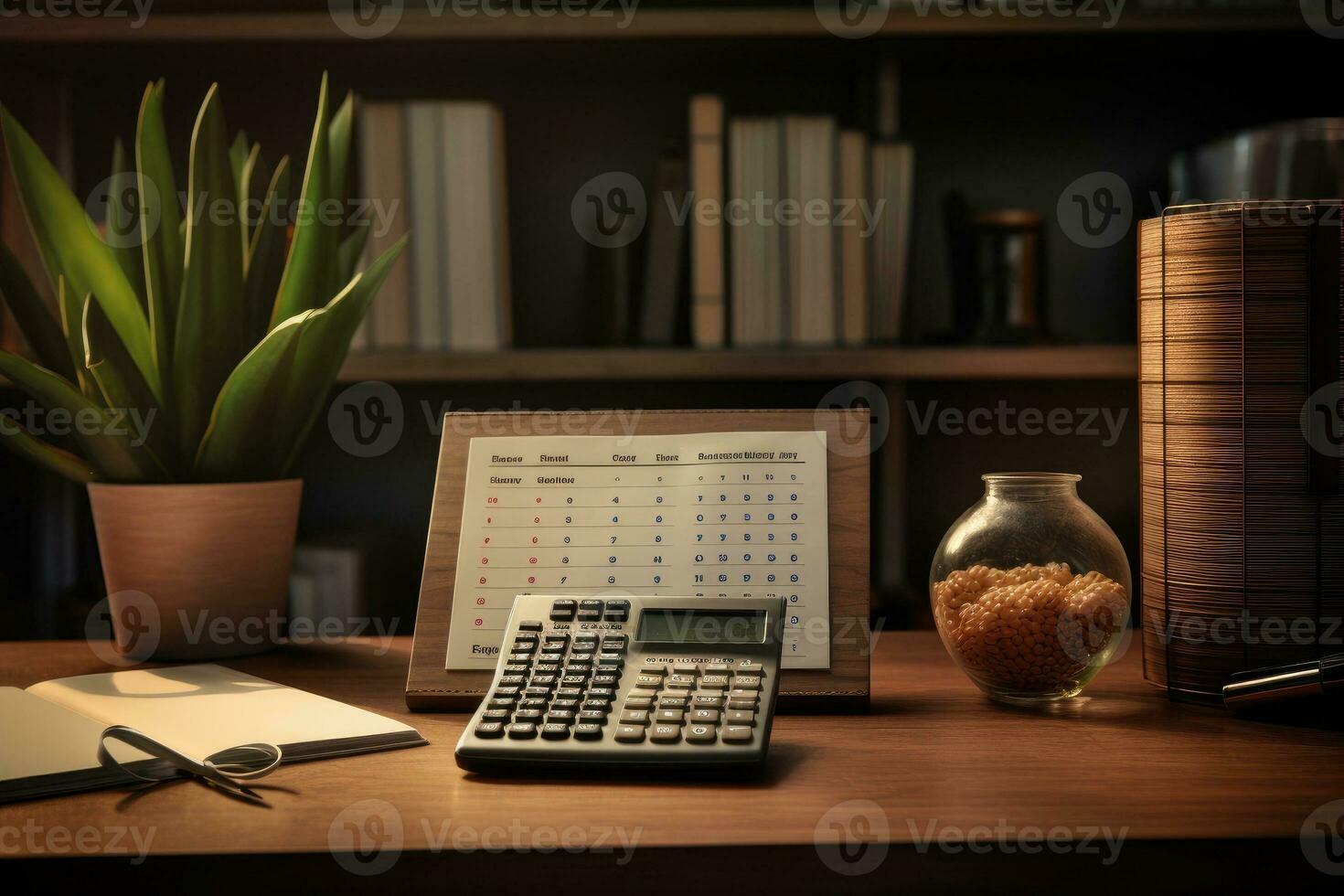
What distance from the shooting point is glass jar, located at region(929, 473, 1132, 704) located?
2.11 ft

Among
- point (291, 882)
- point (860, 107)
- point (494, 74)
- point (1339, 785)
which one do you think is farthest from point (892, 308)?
point (291, 882)

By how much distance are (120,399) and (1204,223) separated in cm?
76

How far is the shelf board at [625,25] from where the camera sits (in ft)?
4.44
